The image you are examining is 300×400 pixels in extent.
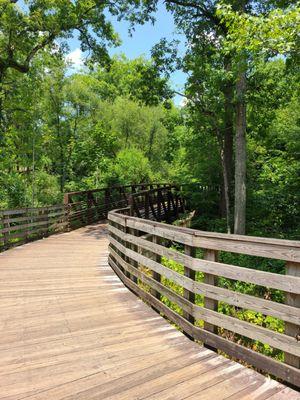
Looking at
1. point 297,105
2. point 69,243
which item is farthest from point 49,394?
point 297,105

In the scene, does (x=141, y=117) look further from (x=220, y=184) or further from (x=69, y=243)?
(x=69, y=243)

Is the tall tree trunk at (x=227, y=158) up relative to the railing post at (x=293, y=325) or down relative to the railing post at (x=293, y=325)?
up

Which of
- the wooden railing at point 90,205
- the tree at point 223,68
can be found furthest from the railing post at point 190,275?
the wooden railing at point 90,205

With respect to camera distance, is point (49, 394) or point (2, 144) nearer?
point (49, 394)

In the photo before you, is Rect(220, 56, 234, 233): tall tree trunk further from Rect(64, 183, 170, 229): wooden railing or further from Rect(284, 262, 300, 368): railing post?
Rect(284, 262, 300, 368): railing post

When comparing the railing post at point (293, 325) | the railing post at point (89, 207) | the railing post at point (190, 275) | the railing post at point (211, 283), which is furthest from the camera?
the railing post at point (89, 207)

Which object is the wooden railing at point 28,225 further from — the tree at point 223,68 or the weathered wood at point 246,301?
the weathered wood at point 246,301

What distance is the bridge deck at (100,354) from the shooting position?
284cm

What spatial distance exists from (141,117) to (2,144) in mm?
15074

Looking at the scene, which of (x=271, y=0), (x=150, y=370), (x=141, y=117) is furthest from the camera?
(x=141, y=117)

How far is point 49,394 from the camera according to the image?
9.13ft

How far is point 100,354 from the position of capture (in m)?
3.53

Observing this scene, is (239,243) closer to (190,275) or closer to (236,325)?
(236,325)

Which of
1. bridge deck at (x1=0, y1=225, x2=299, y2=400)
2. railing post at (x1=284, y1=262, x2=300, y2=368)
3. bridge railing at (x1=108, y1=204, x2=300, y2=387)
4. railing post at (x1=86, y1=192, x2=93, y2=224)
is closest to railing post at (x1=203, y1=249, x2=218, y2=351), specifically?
bridge railing at (x1=108, y1=204, x2=300, y2=387)
